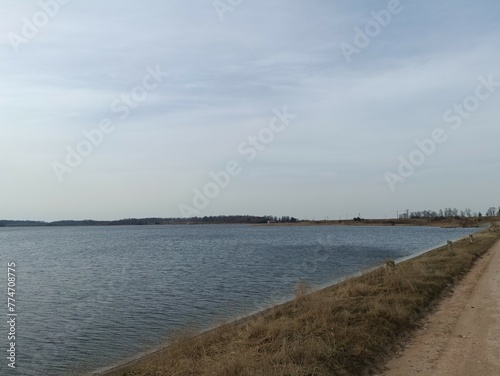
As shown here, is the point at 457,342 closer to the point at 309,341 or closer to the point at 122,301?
the point at 309,341

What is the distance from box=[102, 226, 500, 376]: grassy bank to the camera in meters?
8.74

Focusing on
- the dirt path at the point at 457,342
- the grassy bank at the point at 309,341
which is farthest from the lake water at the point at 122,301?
the dirt path at the point at 457,342

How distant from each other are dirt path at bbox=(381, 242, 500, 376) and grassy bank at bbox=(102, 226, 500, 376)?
48 cm

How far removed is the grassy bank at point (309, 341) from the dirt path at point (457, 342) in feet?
1.59

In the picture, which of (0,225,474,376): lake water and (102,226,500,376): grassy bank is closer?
(102,226,500,376): grassy bank

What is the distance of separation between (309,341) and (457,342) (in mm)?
3589

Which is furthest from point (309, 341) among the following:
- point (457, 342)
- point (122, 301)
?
point (122, 301)

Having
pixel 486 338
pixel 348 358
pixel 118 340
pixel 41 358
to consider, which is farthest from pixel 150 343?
pixel 486 338

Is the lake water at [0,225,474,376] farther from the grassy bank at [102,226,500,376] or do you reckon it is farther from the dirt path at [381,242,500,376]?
the dirt path at [381,242,500,376]

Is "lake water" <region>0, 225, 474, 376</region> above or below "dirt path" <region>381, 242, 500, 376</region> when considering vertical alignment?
below

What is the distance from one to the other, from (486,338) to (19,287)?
25035 mm

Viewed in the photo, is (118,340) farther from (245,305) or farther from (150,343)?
(245,305)

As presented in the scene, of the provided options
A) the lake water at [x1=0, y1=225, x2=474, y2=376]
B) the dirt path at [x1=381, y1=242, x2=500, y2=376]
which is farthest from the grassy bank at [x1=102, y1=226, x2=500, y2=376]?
the lake water at [x1=0, y1=225, x2=474, y2=376]

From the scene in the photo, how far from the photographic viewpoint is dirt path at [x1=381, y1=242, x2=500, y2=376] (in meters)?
8.76
